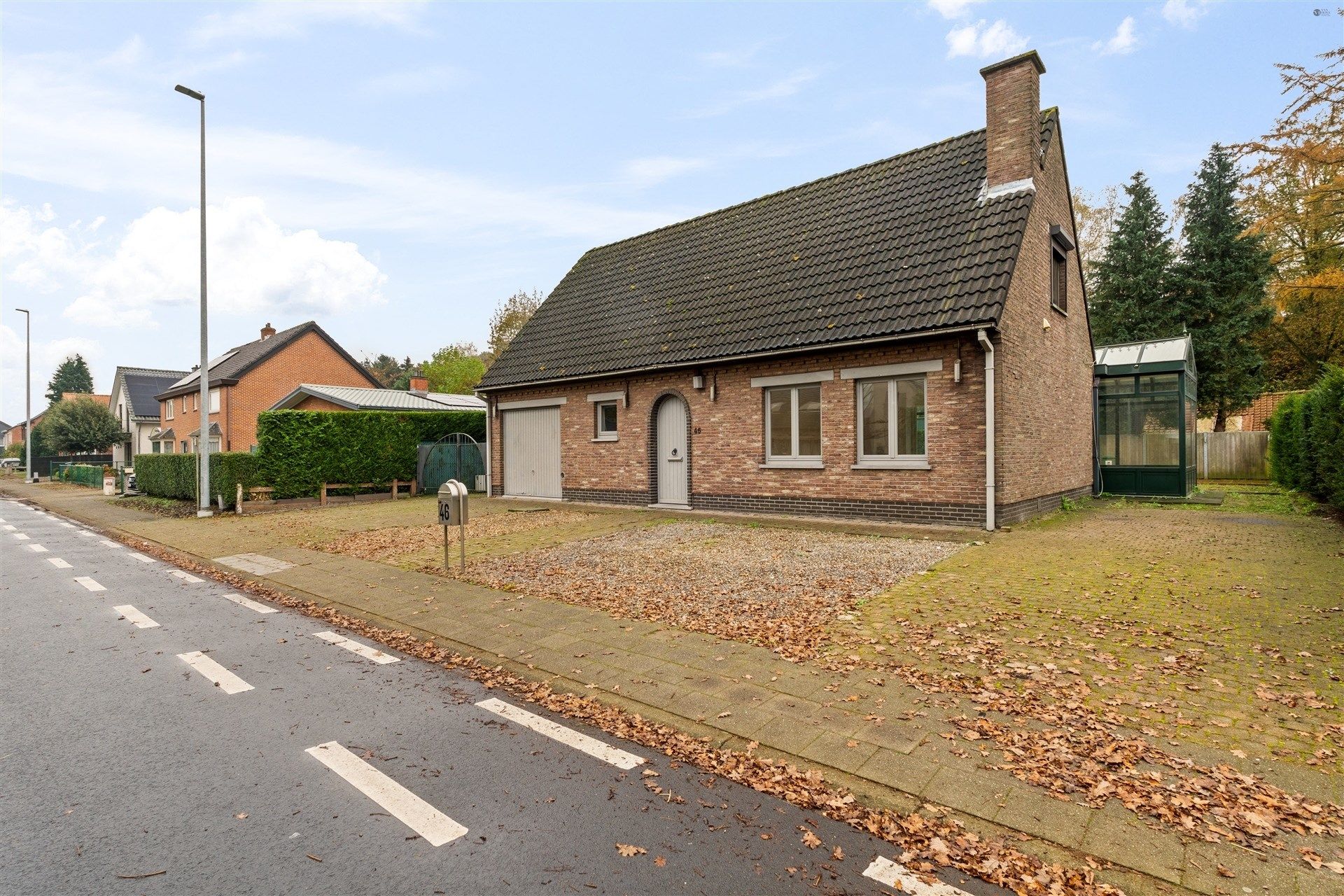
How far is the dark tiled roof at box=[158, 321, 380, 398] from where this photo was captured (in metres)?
36.8

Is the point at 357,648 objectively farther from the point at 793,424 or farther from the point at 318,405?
the point at 318,405

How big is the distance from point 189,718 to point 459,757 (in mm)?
2062

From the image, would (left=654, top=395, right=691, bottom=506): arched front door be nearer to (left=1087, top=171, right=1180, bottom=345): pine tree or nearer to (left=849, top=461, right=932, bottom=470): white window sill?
(left=849, top=461, right=932, bottom=470): white window sill

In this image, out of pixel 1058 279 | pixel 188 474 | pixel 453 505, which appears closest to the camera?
pixel 453 505

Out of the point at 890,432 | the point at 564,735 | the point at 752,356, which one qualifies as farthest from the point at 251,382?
the point at 564,735

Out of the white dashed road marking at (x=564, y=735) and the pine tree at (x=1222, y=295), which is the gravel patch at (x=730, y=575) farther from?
the pine tree at (x=1222, y=295)

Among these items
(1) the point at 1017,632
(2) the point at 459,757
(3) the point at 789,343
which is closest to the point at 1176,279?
(3) the point at 789,343

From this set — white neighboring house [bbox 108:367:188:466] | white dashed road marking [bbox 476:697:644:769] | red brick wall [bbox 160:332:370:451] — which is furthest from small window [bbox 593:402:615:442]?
white neighboring house [bbox 108:367:188:466]

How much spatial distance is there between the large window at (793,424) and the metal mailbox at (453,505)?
23.9ft

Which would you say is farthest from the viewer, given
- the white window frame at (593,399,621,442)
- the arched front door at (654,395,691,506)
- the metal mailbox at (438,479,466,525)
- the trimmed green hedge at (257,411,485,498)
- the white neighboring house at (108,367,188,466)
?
the white neighboring house at (108,367,188,466)

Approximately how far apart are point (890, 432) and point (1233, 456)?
21.8 m

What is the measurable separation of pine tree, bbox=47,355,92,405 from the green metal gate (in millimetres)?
132139

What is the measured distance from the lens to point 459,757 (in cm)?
405

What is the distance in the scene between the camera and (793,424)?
1406 cm
